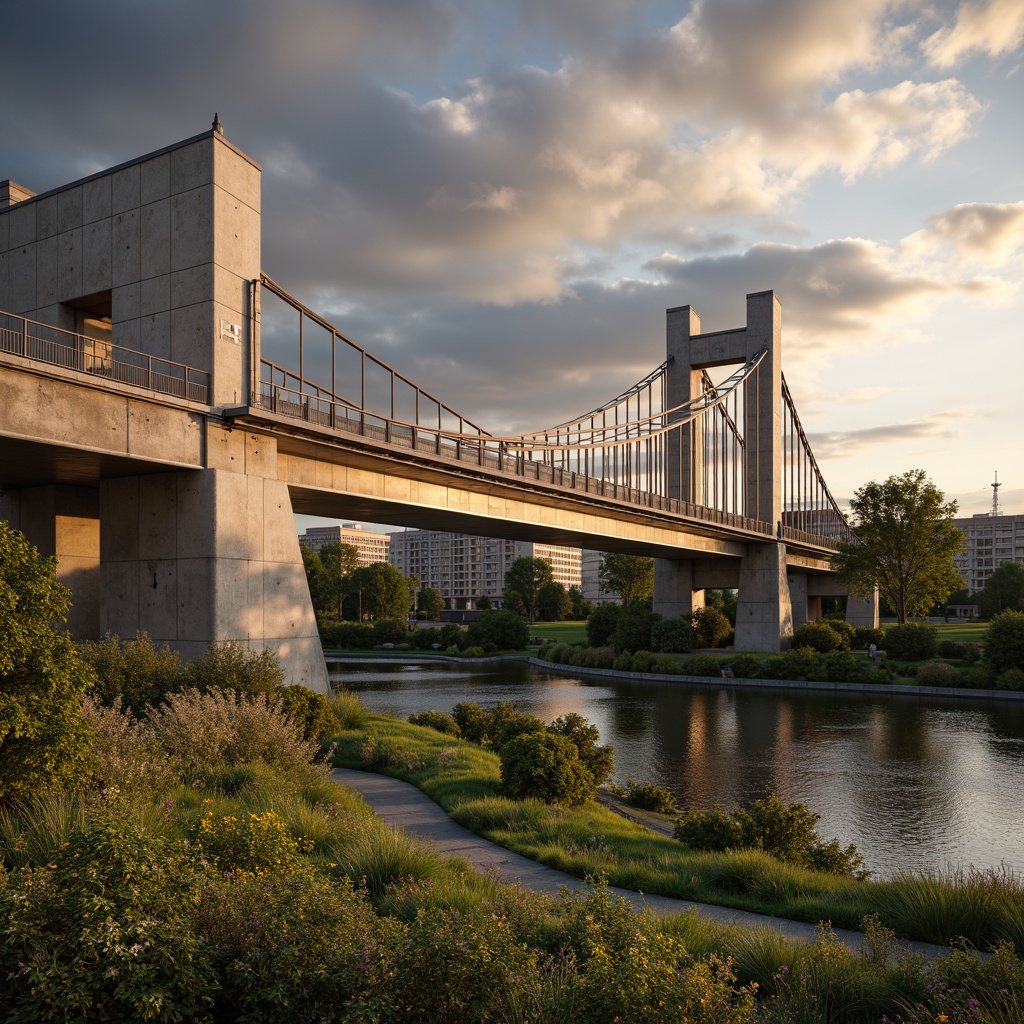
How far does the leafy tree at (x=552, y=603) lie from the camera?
391 feet

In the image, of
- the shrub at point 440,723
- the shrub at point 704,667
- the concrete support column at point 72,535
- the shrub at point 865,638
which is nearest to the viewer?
the shrub at point 440,723

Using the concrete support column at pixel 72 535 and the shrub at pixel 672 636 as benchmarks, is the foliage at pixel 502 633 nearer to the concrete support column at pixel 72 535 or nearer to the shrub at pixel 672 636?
the shrub at pixel 672 636

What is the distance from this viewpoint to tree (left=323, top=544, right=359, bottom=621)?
98.6 m

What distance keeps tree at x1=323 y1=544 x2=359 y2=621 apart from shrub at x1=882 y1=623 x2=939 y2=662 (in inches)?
2560

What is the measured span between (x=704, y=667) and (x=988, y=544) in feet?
520

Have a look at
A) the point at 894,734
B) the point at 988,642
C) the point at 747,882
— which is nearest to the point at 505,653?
the point at 988,642

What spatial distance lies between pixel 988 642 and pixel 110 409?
40586mm

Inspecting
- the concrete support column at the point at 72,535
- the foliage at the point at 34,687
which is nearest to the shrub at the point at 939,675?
the concrete support column at the point at 72,535

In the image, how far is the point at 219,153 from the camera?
68.5 ft

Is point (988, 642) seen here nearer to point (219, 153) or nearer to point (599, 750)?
point (599, 750)

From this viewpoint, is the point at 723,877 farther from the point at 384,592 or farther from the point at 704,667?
the point at 384,592

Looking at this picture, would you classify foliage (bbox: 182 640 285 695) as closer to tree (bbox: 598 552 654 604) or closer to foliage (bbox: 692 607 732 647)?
foliage (bbox: 692 607 732 647)

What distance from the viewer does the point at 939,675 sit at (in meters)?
40.9

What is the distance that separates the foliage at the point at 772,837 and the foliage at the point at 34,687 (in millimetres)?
8126
